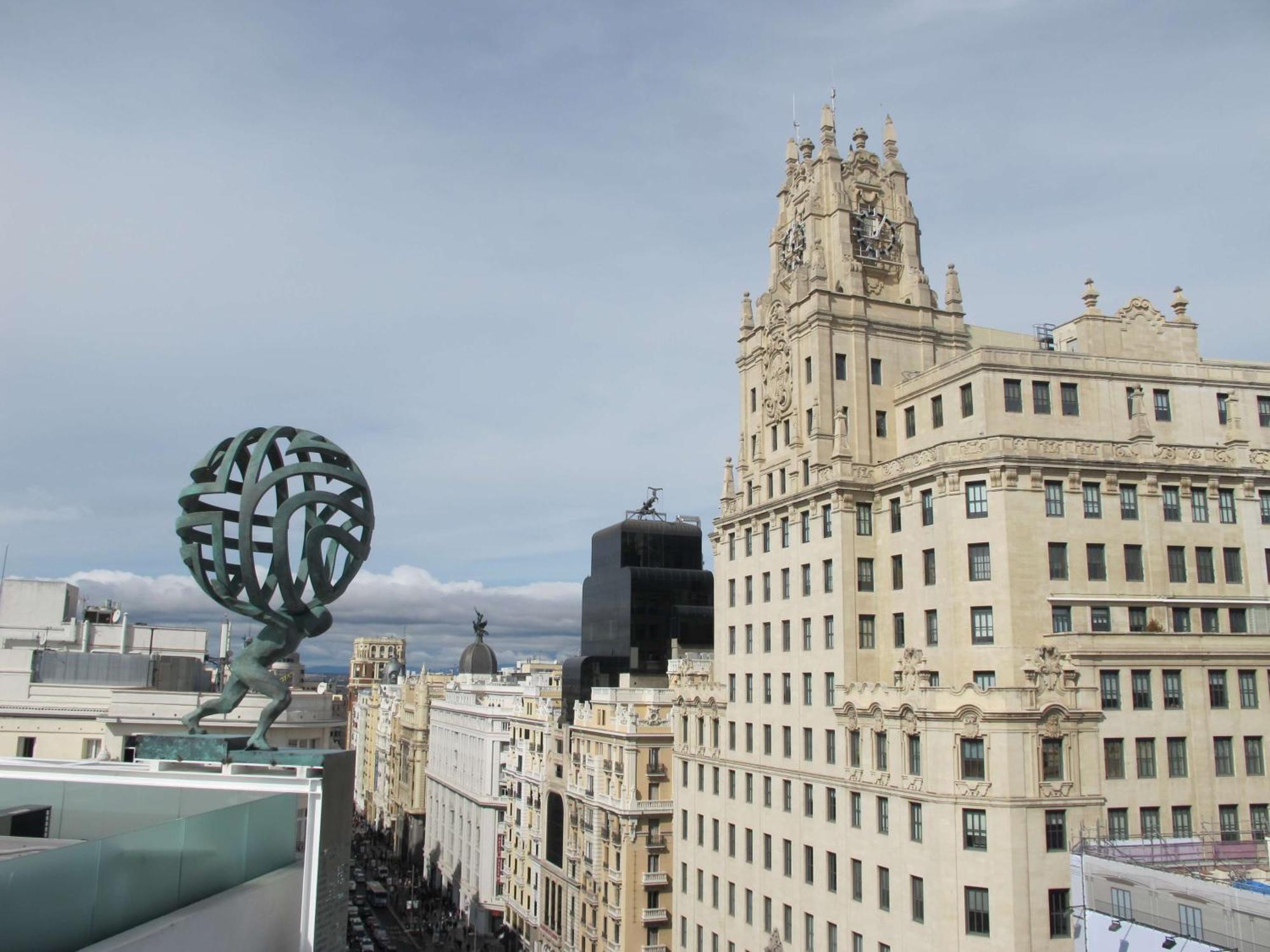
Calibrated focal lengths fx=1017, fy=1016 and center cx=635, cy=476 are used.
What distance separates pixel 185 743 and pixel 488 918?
10374 centimetres

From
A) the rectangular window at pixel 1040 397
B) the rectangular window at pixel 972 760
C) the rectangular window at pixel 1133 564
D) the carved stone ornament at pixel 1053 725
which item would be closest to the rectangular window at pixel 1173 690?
the rectangular window at pixel 1133 564

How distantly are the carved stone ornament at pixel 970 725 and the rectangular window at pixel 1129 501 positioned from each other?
1543 cm

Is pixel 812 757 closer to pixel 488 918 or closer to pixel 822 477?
pixel 822 477

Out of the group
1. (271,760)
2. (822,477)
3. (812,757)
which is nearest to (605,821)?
(812,757)

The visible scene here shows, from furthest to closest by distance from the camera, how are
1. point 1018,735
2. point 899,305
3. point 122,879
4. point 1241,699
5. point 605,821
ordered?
point 605,821 < point 899,305 < point 1241,699 < point 1018,735 < point 122,879

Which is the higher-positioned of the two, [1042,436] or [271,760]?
[1042,436]

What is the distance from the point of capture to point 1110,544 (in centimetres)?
5538

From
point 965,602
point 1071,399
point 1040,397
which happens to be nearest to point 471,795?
point 965,602

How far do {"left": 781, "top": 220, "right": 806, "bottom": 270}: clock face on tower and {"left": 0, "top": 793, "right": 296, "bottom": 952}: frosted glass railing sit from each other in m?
58.0

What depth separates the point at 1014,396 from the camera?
57031mm

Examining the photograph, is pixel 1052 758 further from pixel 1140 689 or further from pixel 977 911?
pixel 977 911

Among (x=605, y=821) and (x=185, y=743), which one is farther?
(x=605, y=821)

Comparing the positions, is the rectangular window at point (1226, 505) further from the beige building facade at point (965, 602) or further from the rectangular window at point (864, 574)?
the rectangular window at point (864, 574)

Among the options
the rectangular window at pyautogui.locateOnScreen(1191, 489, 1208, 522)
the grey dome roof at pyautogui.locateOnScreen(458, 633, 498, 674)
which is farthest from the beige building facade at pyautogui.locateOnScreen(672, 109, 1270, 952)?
the grey dome roof at pyautogui.locateOnScreen(458, 633, 498, 674)
